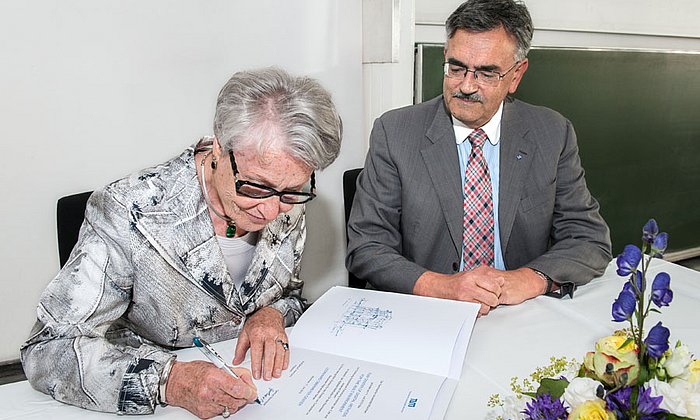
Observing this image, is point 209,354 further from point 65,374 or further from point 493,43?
point 493,43

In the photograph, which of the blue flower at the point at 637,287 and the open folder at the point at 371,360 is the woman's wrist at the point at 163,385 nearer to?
the open folder at the point at 371,360

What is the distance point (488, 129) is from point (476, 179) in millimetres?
158

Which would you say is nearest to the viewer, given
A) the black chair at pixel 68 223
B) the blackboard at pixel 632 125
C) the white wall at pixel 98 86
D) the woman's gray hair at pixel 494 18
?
the black chair at pixel 68 223

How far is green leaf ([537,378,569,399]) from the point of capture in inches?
27.0

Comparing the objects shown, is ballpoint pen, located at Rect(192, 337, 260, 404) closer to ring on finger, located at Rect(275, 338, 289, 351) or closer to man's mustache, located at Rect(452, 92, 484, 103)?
ring on finger, located at Rect(275, 338, 289, 351)

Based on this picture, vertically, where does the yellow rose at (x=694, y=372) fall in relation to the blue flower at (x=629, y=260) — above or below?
below

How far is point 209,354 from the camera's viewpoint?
39.8 inches

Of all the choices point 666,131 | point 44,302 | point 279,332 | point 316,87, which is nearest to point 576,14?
point 666,131

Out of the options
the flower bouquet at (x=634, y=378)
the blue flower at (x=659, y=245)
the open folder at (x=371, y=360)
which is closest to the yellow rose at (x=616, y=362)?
the flower bouquet at (x=634, y=378)

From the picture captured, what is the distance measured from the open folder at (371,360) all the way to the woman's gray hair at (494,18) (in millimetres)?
753

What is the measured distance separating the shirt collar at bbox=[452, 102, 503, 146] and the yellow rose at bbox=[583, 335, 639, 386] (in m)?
1.10

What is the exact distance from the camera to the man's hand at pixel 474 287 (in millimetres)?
1297

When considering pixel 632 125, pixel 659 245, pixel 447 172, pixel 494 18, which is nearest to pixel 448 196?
pixel 447 172

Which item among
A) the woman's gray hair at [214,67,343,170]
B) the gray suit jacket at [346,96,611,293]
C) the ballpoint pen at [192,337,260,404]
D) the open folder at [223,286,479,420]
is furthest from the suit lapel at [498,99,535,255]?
the ballpoint pen at [192,337,260,404]
